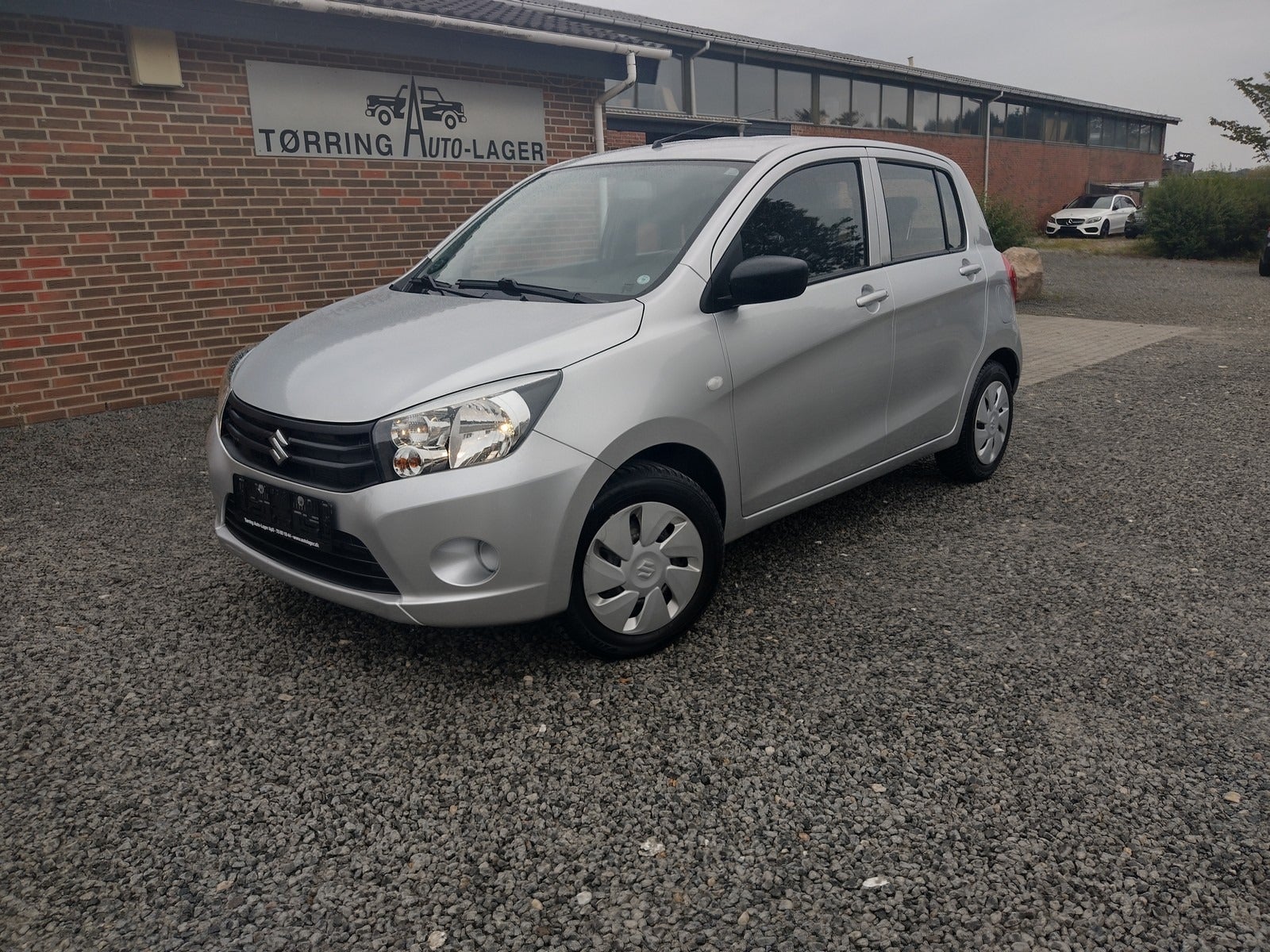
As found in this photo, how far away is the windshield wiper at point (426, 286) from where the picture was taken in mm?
3976

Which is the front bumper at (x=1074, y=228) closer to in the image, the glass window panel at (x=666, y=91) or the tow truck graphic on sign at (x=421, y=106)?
the glass window panel at (x=666, y=91)

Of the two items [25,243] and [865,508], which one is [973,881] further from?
[25,243]

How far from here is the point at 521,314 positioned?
346 cm

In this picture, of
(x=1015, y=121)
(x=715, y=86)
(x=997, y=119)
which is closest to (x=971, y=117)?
(x=997, y=119)

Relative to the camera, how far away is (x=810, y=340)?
12.9ft

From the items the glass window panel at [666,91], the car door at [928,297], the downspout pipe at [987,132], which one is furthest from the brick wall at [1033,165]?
the car door at [928,297]

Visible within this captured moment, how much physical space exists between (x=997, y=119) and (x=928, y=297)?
33.2 metres

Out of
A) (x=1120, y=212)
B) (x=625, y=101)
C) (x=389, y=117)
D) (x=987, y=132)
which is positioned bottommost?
(x=1120, y=212)

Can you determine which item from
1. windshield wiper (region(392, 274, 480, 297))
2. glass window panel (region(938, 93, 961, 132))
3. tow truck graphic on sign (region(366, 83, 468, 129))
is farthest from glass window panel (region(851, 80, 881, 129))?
windshield wiper (region(392, 274, 480, 297))

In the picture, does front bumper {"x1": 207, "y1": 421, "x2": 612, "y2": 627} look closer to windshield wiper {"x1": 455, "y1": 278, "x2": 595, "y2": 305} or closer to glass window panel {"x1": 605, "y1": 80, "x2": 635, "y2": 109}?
windshield wiper {"x1": 455, "y1": 278, "x2": 595, "y2": 305}

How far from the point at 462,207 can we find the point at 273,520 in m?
6.85

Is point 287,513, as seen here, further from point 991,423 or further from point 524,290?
point 991,423

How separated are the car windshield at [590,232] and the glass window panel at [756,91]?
21.0 meters

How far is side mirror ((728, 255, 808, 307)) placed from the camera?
138 inches
